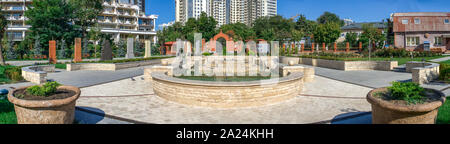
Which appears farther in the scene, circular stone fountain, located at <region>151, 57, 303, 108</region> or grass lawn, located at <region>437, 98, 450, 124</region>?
circular stone fountain, located at <region>151, 57, 303, 108</region>

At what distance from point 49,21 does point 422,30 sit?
46901mm

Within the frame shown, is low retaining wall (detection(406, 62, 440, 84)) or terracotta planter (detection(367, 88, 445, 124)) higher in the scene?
low retaining wall (detection(406, 62, 440, 84))

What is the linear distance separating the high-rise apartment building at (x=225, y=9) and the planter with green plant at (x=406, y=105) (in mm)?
125376

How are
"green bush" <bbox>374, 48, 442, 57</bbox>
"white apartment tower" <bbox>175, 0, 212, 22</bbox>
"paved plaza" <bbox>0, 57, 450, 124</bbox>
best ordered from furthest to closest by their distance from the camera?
"white apartment tower" <bbox>175, 0, 212, 22</bbox> < "green bush" <bbox>374, 48, 442, 57</bbox> < "paved plaza" <bbox>0, 57, 450, 124</bbox>

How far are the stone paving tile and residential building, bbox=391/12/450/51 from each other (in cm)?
2872

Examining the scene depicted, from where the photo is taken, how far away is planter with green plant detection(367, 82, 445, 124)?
403 cm

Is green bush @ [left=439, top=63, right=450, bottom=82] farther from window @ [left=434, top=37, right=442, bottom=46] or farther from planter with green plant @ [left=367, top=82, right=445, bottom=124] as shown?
window @ [left=434, top=37, right=442, bottom=46]

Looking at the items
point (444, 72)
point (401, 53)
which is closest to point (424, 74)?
point (444, 72)

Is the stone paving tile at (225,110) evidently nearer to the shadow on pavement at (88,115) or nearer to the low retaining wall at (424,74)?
the shadow on pavement at (88,115)

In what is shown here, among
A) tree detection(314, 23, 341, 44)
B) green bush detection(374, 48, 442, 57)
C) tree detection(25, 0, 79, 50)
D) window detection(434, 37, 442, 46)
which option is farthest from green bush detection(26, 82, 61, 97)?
window detection(434, 37, 442, 46)

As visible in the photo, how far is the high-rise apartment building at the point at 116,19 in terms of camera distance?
57.5 m

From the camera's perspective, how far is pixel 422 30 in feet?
104

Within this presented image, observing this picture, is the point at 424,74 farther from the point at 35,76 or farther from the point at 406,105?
the point at 35,76
